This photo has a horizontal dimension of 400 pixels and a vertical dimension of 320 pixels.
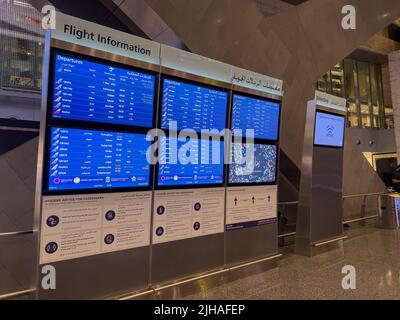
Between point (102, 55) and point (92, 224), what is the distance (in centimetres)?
159

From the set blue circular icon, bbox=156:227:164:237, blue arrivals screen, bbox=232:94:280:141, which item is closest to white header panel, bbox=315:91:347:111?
blue arrivals screen, bbox=232:94:280:141

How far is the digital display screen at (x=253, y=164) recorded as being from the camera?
13.2ft

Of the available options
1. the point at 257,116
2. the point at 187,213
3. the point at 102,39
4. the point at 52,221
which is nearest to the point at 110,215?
the point at 52,221

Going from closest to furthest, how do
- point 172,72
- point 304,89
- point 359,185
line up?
point 172,72 < point 304,89 < point 359,185

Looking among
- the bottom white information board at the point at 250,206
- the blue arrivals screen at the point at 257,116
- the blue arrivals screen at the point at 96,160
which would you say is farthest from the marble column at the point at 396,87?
the blue arrivals screen at the point at 96,160

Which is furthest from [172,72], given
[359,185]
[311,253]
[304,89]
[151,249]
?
[359,185]

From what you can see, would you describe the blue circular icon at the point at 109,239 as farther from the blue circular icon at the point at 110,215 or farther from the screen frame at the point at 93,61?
the screen frame at the point at 93,61

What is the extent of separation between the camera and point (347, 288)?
348cm

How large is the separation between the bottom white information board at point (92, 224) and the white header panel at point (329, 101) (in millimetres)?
3430

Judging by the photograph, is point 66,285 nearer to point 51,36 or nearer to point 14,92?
point 51,36

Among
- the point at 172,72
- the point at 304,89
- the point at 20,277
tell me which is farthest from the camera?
the point at 304,89

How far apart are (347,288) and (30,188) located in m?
5.30

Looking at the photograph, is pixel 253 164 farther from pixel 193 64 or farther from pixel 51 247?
pixel 51 247

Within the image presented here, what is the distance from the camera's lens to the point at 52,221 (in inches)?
101
